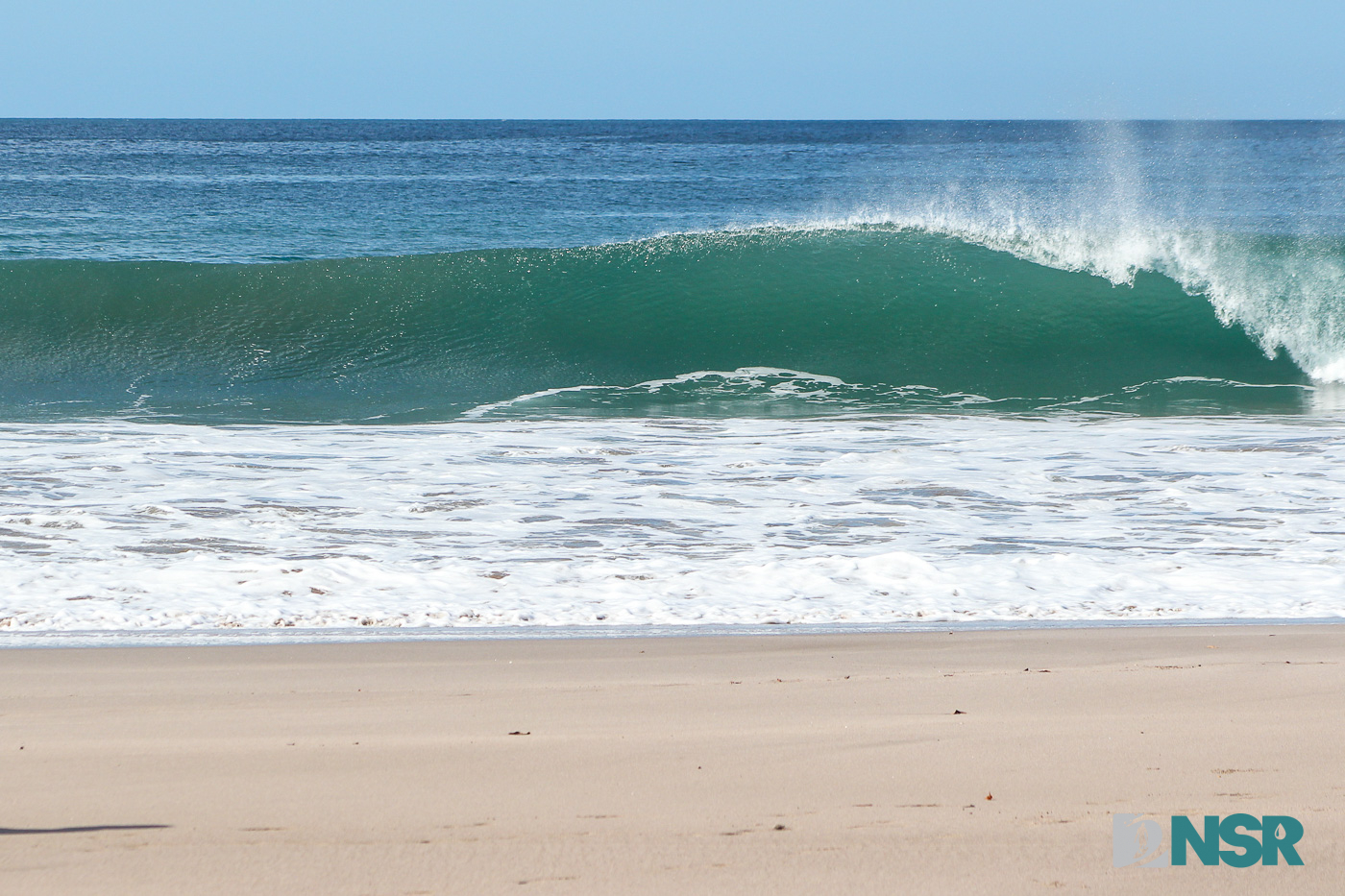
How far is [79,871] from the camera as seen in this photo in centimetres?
168

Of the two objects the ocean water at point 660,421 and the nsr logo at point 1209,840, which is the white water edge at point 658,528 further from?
the nsr logo at point 1209,840

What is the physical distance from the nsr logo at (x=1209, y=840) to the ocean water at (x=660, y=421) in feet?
5.44

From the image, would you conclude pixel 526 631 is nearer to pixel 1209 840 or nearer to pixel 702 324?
pixel 1209 840

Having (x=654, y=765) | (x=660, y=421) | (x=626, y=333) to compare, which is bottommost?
(x=660, y=421)

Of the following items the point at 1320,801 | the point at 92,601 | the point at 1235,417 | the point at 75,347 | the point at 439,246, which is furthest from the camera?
the point at 439,246

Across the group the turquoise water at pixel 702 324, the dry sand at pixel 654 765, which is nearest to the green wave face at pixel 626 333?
the turquoise water at pixel 702 324

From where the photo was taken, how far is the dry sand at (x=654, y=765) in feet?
5.58

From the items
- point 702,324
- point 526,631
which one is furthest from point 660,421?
point 526,631

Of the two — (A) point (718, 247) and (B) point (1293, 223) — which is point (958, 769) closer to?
(A) point (718, 247)

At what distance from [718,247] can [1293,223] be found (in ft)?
52.1

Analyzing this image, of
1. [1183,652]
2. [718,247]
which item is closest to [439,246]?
[718,247]

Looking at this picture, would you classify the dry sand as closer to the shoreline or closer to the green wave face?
the shoreline

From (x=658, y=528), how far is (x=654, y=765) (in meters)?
2.59

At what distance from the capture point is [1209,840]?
180 centimetres
